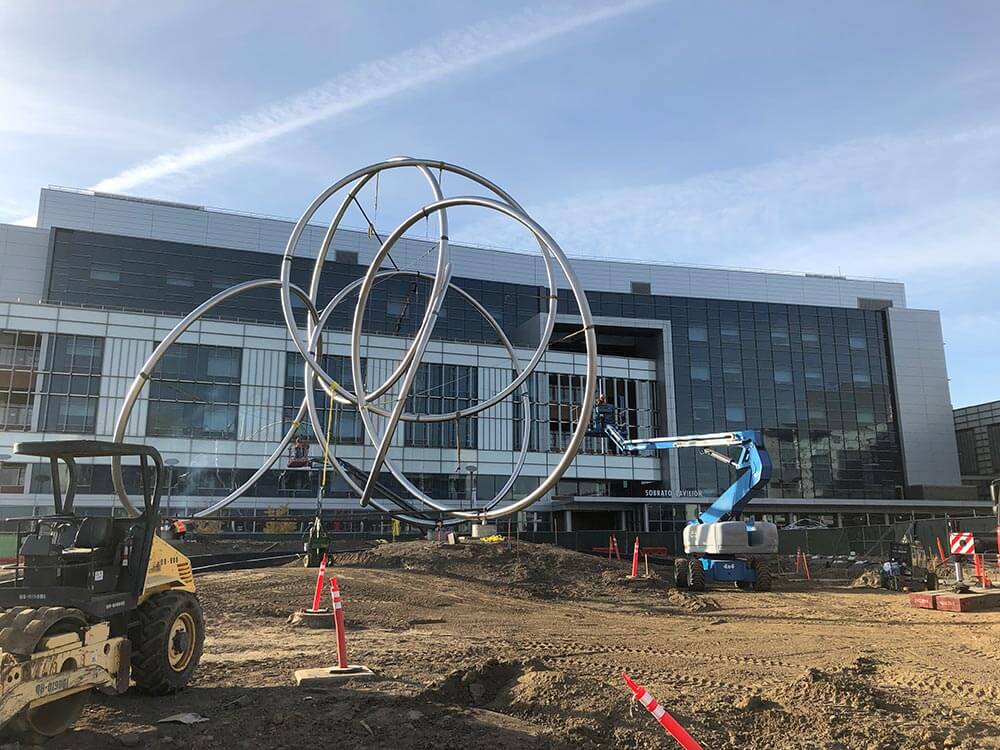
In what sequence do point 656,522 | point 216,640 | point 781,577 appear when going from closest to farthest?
point 216,640, point 781,577, point 656,522

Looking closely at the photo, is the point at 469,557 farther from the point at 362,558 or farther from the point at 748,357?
the point at 748,357

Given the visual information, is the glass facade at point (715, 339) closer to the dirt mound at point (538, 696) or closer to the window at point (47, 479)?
the window at point (47, 479)

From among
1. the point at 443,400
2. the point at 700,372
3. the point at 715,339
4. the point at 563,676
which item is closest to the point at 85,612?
the point at 563,676

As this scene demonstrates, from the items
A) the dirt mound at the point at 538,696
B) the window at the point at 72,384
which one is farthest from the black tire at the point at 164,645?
the window at the point at 72,384

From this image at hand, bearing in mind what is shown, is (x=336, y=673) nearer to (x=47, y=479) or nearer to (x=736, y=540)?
(x=736, y=540)

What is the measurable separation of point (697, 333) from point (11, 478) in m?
57.2

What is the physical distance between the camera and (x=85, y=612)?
7957 millimetres

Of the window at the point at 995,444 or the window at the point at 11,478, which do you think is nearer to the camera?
the window at the point at 11,478

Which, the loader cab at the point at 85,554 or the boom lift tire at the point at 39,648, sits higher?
the loader cab at the point at 85,554

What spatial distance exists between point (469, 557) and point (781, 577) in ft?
43.2

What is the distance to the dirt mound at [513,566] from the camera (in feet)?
83.4

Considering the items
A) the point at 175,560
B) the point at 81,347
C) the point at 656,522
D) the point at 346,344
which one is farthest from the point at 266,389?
the point at 175,560

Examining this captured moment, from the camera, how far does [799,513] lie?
70875mm

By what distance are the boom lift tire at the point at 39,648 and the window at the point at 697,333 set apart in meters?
69.0
